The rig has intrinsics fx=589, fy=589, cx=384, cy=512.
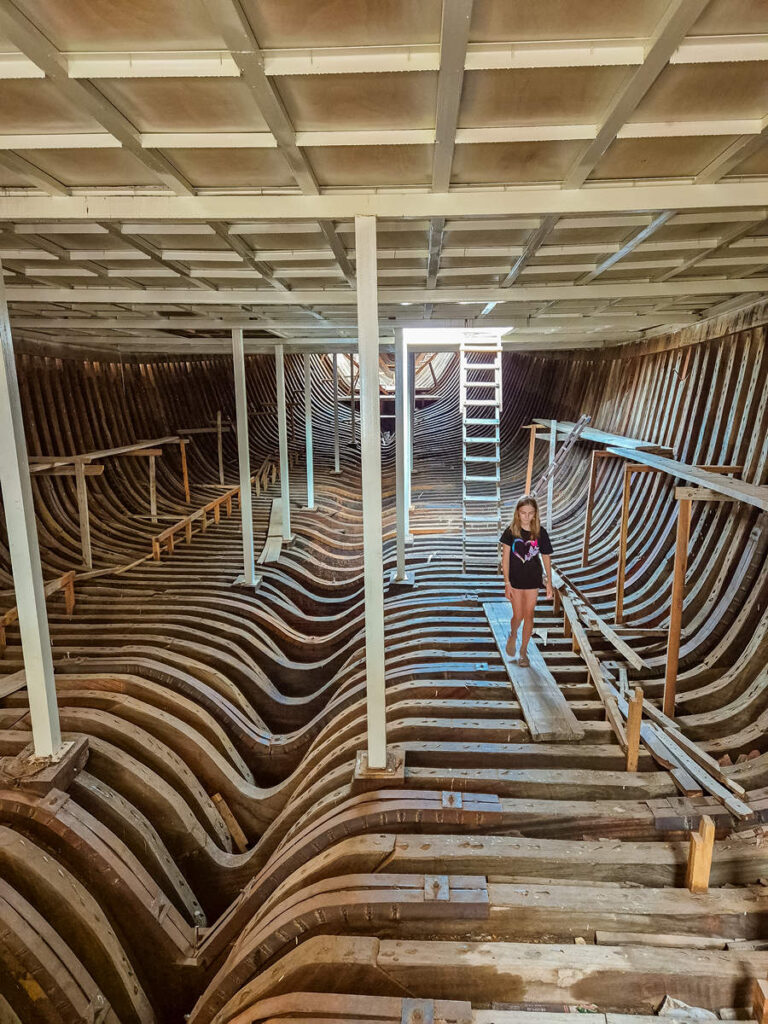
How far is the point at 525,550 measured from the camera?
4281mm

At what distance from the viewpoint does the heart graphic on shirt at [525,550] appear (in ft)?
14.0

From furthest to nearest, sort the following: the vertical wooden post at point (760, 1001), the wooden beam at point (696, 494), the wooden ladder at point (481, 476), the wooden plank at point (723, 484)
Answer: the wooden ladder at point (481, 476) → the wooden beam at point (696, 494) → the wooden plank at point (723, 484) → the vertical wooden post at point (760, 1001)

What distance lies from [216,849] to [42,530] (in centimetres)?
569

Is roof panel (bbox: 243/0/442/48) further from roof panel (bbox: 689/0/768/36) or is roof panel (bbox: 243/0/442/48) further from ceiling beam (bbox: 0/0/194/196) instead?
roof panel (bbox: 689/0/768/36)

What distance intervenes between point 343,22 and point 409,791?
322 cm

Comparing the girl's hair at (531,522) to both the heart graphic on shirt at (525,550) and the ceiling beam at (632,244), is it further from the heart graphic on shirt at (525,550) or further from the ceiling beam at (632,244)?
the ceiling beam at (632,244)

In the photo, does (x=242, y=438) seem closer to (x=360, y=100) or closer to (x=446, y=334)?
(x=446, y=334)

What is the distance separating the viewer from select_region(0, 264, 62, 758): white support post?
3.04 metres

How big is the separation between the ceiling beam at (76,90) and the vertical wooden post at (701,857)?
353 centimetres

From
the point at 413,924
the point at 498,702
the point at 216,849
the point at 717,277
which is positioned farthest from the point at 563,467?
the point at 413,924

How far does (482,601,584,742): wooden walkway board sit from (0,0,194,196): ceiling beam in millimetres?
3468

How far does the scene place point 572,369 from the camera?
12.1 m

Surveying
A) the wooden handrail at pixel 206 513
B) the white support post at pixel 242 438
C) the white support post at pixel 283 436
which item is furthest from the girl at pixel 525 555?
the wooden handrail at pixel 206 513

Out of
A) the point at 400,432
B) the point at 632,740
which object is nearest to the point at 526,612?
the point at 632,740
